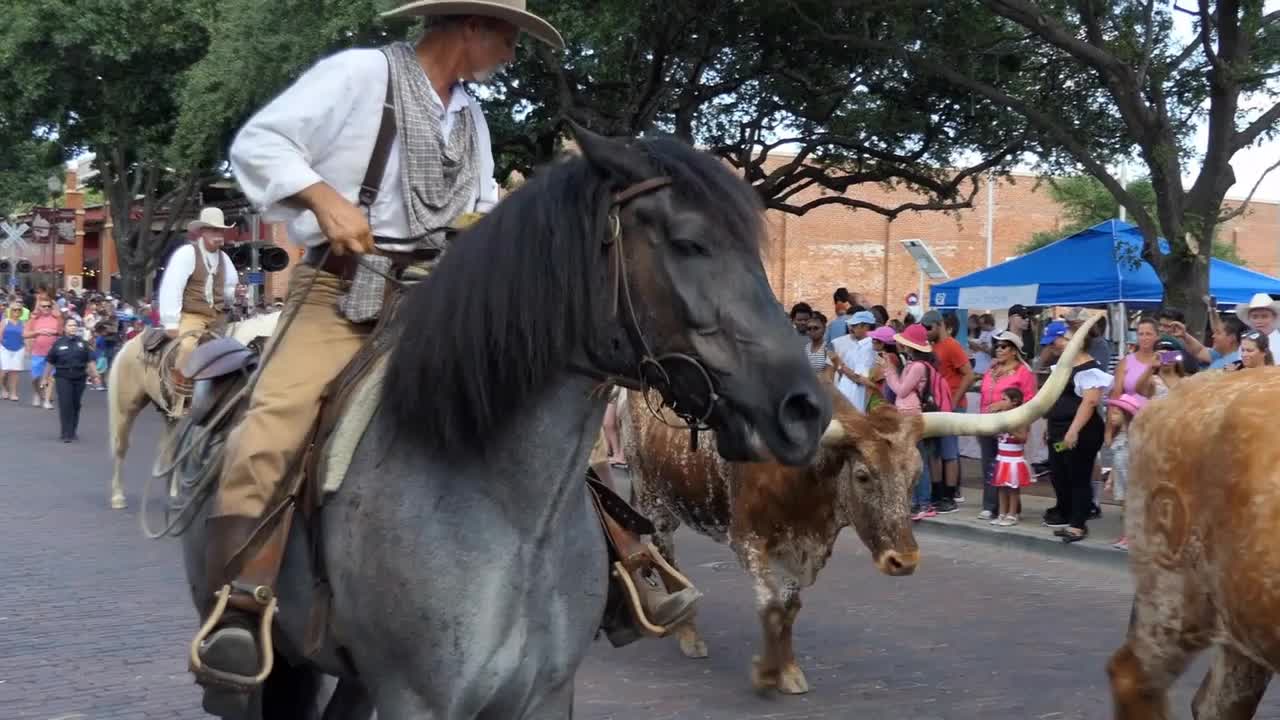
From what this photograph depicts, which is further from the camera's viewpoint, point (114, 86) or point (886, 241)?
point (886, 241)

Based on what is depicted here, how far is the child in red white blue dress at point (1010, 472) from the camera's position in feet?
41.8

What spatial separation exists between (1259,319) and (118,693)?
8.21m

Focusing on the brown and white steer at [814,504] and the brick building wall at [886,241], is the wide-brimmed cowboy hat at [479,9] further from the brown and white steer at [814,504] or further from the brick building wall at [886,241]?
the brick building wall at [886,241]

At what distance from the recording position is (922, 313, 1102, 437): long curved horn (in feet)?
17.6

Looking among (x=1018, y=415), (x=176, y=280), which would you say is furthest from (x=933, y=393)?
(x=1018, y=415)

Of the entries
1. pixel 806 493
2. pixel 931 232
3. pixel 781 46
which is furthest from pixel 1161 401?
pixel 931 232

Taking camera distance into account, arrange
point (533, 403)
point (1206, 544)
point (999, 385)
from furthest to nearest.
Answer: point (999, 385) → point (1206, 544) → point (533, 403)

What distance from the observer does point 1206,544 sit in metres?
4.91

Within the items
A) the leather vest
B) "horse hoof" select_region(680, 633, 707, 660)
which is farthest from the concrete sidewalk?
the leather vest

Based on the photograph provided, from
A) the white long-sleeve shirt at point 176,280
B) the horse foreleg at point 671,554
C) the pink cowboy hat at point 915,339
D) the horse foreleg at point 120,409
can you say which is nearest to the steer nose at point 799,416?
the horse foreleg at point 671,554

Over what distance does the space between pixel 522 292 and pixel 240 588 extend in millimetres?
1077

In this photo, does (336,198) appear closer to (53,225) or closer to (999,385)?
(999,385)

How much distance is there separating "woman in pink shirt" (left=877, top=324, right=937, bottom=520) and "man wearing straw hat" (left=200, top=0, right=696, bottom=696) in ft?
31.9

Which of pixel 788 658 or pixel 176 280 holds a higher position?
pixel 176 280
